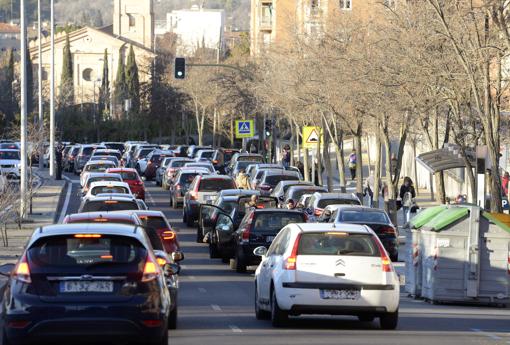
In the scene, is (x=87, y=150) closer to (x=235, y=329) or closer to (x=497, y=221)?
(x=497, y=221)

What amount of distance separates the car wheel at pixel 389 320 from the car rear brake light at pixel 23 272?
6164mm

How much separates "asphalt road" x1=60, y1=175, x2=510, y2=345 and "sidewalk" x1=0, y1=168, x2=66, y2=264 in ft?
21.7

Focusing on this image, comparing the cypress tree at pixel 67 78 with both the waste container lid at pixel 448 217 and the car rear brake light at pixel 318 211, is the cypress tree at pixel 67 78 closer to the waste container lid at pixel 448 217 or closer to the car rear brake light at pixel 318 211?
the car rear brake light at pixel 318 211

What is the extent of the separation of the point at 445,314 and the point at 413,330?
3464 mm

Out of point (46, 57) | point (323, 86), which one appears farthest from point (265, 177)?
point (46, 57)

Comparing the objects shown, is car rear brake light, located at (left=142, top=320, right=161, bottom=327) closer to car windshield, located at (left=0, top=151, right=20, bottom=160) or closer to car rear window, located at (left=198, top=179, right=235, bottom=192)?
car rear window, located at (left=198, top=179, right=235, bottom=192)

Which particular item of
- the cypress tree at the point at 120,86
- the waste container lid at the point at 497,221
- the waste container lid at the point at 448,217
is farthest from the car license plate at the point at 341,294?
the cypress tree at the point at 120,86

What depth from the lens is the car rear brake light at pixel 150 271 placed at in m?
12.5

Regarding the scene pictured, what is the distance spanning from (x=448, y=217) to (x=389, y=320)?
5975 mm

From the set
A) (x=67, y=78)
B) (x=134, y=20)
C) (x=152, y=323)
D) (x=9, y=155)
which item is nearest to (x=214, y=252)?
(x=152, y=323)

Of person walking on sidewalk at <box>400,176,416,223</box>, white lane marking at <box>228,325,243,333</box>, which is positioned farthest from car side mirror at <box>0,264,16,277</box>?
person walking on sidewalk at <box>400,176,416,223</box>

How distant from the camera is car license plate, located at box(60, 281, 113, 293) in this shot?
40.6 feet

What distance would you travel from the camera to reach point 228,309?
20.2 metres

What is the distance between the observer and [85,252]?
41.7 feet
